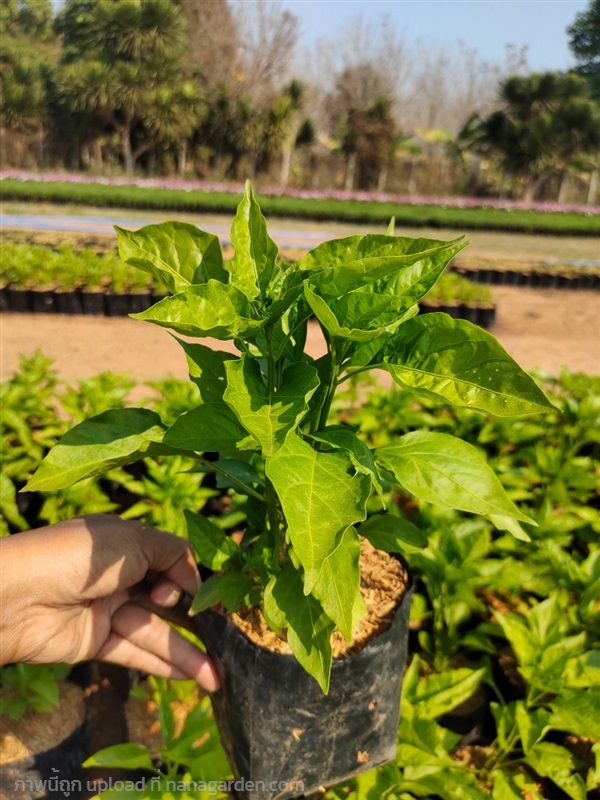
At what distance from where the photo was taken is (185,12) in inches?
1382

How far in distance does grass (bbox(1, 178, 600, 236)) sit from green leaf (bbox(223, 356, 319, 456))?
17.4 meters

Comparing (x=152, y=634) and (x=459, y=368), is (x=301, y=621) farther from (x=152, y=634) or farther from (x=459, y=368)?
(x=152, y=634)

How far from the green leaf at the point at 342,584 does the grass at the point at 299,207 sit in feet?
57.6

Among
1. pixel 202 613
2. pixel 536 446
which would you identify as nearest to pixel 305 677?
pixel 202 613

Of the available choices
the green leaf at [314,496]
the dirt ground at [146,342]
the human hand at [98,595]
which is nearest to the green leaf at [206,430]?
the green leaf at [314,496]

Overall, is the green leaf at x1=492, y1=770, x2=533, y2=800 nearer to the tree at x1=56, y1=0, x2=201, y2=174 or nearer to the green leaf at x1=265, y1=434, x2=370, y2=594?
the green leaf at x1=265, y1=434, x2=370, y2=594

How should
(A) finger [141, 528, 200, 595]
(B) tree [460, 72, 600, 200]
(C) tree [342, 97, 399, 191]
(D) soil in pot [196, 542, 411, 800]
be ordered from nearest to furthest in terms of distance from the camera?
(D) soil in pot [196, 542, 411, 800] < (A) finger [141, 528, 200, 595] < (B) tree [460, 72, 600, 200] < (C) tree [342, 97, 399, 191]

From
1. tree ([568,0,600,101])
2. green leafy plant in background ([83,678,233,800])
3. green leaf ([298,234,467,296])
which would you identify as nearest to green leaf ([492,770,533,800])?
green leafy plant in background ([83,678,233,800])

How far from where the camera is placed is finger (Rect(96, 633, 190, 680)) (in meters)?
1.59

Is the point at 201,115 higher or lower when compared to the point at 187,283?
higher

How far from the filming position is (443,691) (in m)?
1.58

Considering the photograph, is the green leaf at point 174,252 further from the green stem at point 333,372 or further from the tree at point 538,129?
the tree at point 538,129

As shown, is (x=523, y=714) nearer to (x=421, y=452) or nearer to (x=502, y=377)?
(x=421, y=452)

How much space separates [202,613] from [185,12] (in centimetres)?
4132
